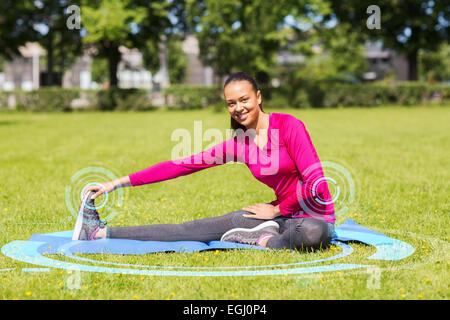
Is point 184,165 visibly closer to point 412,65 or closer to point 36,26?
point 36,26

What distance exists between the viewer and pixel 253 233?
503 centimetres

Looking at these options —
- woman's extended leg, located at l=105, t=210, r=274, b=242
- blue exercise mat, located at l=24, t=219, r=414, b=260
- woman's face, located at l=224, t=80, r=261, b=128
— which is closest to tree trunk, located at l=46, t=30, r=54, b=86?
blue exercise mat, located at l=24, t=219, r=414, b=260

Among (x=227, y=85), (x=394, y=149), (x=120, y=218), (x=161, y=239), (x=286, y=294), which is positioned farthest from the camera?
(x=394, y=149)

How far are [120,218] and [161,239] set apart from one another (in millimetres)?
1498


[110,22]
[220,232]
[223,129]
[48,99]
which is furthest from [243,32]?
[220,232]

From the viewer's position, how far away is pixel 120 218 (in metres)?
6.46

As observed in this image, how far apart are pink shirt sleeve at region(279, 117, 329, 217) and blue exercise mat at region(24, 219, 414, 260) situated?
705 millimetres

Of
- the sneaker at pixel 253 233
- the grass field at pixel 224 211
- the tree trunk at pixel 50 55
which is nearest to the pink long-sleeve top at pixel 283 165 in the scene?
the sneaker at pixel 253 233

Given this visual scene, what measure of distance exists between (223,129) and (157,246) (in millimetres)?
14966

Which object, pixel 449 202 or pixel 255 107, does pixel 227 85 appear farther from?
pixel 449 202

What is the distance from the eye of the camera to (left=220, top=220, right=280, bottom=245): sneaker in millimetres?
4977
